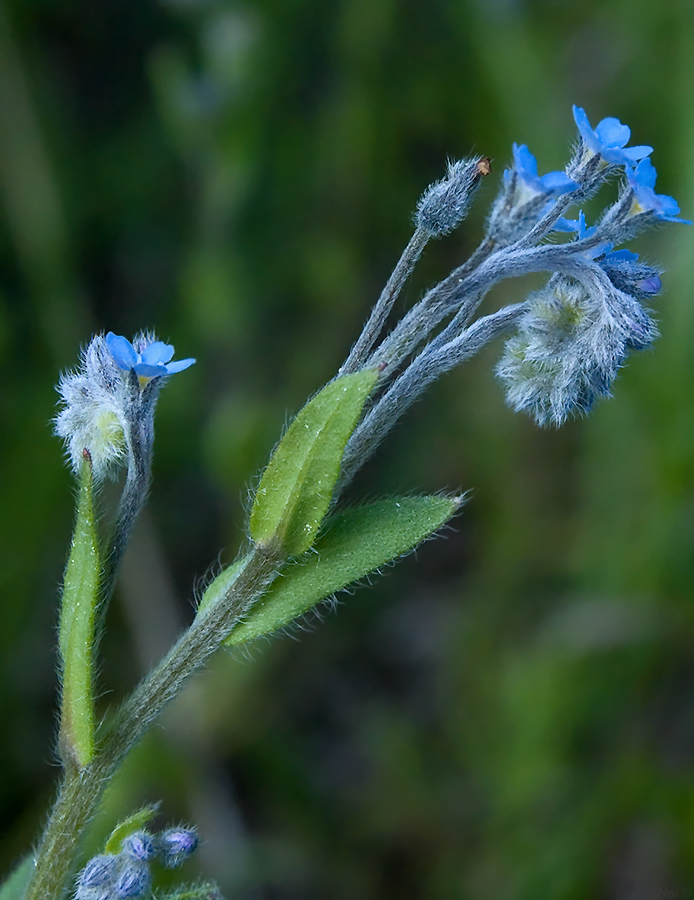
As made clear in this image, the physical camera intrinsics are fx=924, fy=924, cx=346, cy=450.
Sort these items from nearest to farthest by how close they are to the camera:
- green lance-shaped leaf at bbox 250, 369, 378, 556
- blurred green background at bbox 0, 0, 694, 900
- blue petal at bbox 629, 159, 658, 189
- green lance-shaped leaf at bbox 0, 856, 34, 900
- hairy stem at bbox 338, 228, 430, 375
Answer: green lance-shaped leaf at bbox 250, 369, 378, 556 < hairy stem at bbox 338, 228, 430, 375 < blue petal at bbox 629, 159, 658, 189 < green lance-shaped leaf at bbox 0, 856, 34, 900 < blurred green background at bbox 0, 0, 694, 900

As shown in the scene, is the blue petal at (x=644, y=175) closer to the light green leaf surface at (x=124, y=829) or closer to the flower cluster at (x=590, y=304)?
the flower cluster at (x=590, y=304)

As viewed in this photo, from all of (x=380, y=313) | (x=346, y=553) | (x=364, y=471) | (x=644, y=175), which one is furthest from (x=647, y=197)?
(x=364, y=471)

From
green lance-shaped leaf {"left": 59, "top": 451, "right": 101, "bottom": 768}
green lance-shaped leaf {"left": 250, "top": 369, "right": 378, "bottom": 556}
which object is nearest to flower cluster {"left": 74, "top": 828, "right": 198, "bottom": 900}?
green lance-shaped leaf {"left": 59, "top": 451, "right": 101, "bottom": 768}

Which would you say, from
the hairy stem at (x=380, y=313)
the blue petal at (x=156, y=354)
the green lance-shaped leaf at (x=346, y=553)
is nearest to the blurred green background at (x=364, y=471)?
the green lance-shaped leaf at (x=346, y=553)

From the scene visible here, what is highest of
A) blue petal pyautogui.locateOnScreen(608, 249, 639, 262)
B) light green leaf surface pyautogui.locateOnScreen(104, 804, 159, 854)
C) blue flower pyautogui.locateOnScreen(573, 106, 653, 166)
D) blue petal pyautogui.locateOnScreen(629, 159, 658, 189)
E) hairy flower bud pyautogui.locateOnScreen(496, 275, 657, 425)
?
blue flower pyautogui.locateOnScreen(573, 106, 653, 166)

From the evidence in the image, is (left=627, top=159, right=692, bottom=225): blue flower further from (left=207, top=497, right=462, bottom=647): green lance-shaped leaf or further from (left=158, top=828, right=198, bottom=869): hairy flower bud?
(left=158, top=828, right=198, bottom=869): hairy flower bud

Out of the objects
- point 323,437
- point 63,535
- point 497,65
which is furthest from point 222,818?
point 497,65
